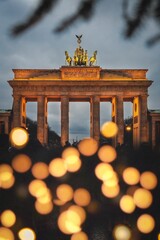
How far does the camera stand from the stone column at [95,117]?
6278cm

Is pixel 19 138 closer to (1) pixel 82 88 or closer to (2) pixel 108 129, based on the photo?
(2) pixel 108 129

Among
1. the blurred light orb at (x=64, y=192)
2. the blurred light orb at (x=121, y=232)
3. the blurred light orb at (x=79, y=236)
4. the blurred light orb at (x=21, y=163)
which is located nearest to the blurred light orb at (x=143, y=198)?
the blurred light orb at (x=121, y=232)

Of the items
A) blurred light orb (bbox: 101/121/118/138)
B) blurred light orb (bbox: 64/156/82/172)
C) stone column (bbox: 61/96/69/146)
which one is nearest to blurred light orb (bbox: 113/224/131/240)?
blurred light orb (bbox: 64/156/82/172)

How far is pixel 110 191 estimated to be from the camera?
10984mm

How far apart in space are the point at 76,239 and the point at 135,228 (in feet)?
5.09

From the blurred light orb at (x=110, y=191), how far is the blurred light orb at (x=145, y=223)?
141cm

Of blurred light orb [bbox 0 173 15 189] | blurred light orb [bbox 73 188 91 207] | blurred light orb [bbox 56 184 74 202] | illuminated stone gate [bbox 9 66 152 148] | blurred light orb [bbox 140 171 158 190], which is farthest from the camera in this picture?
illuminated stone gate [bbox 9 66 152 148]

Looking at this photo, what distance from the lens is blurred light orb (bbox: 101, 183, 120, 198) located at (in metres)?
10.8

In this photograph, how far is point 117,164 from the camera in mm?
10703

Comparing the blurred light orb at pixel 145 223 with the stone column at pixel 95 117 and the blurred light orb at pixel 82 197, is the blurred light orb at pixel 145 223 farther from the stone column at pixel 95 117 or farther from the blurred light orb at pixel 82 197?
the stone column at pixel 95 117

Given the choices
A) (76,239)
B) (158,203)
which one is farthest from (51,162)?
(158,203)

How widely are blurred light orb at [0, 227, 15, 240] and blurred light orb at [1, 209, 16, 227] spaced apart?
0.12 m

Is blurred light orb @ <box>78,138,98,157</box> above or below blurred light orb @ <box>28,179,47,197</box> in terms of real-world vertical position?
above

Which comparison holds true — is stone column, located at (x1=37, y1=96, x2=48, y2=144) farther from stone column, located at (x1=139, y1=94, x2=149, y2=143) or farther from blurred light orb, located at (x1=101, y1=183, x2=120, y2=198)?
blurred light orb, located at (x1=101, y1=183, x2=120, y2=198)
